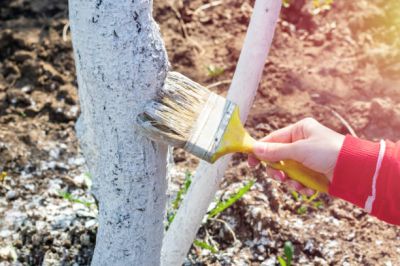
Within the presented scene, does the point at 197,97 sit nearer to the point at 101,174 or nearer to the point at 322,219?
the point at 101,174

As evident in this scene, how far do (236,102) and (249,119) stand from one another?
864mm

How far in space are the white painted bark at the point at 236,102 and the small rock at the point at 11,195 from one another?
0.65 meters

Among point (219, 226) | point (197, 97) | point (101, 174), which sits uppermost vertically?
point (197, 97)

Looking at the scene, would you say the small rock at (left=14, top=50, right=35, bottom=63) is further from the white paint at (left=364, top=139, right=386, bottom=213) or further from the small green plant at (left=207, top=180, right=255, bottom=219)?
the white paint at (left=364, top=139, right=386, bottom=213)

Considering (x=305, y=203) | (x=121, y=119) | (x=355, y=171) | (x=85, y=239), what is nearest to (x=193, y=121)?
(x=121, y=119)

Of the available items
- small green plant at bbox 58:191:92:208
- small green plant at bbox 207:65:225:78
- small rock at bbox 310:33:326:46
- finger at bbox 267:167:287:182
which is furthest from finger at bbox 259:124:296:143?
small rock at bbox 310:33:326:46

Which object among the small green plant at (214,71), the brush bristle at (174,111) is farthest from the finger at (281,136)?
the small green plant at (214,71)

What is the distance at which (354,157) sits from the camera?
135cm

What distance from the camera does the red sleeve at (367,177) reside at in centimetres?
134

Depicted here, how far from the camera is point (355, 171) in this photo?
1352 mm

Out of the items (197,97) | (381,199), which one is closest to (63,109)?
(197,97)

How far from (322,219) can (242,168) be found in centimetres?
32

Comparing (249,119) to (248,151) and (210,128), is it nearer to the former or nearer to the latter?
(248,151)

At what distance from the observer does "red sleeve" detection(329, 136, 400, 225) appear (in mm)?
1344
